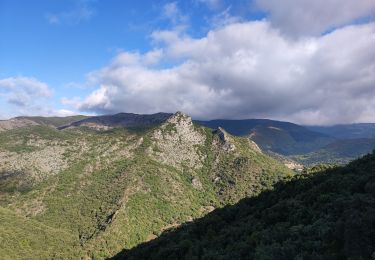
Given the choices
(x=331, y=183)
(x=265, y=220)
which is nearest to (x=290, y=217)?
(x=265, y=220)

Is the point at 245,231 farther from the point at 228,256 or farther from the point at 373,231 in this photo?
the point at 373,231

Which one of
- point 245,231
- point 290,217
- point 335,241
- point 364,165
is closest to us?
point 335,241

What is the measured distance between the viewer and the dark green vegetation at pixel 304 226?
1615 inches

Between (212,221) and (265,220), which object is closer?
(265,220)

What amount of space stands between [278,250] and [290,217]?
2114 cm

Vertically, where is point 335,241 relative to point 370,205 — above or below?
below

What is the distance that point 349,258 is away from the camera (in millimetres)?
35469

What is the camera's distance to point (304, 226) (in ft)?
177

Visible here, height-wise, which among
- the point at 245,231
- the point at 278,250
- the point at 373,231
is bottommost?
the point at 245,231

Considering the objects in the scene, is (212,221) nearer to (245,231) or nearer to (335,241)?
(245,231)

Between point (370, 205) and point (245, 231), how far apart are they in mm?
28149

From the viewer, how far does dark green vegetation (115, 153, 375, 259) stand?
135 ft

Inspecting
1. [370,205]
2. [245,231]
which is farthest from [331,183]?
[370,205]

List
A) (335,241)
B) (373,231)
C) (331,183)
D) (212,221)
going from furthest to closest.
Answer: (212,221) < (331,183) < (335,241) < (373,231)
